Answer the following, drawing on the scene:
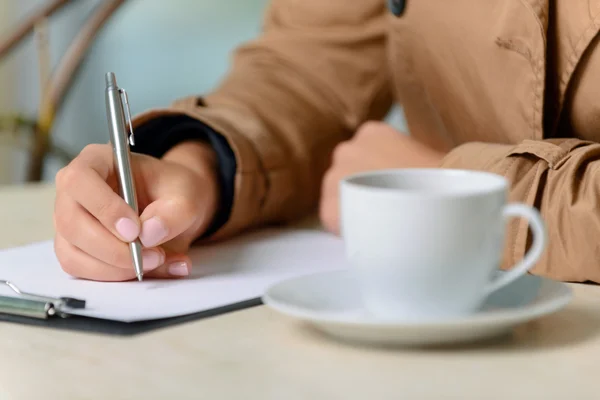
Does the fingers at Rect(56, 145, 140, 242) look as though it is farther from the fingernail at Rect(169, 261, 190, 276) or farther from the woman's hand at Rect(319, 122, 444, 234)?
the woman's hand at Rect(319, 122, 444, 234)

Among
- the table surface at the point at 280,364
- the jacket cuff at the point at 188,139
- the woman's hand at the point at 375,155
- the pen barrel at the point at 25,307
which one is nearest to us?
the table surface at the point at 280,364

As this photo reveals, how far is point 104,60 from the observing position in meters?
1.91

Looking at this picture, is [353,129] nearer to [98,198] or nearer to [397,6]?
[397,6]

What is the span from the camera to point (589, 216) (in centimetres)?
48

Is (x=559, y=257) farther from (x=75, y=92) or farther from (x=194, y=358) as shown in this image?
(x=75, y=92)

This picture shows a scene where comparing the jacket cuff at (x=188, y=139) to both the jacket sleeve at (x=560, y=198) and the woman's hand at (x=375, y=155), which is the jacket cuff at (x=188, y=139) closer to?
the woman's hand at (x=375, y=155)

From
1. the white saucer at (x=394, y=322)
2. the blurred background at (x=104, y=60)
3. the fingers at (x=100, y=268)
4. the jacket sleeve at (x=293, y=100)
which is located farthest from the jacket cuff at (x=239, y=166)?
the blurred background at (x=104, y=60)

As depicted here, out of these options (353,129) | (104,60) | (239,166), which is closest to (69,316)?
(239,166)

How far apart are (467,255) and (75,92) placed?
172 centimetres

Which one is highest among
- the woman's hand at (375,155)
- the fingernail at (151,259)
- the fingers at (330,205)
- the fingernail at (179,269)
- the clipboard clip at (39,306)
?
the clipboard clip at (39,306)

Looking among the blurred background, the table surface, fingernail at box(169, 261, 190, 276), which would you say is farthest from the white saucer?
the blurred background

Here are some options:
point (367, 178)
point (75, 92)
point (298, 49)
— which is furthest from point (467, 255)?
point (75, 92)

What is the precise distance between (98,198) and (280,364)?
0.21 metres

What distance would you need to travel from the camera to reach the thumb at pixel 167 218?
1.66 feet
